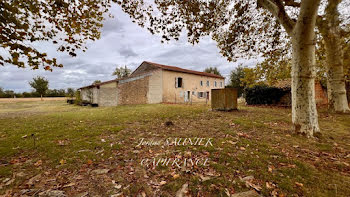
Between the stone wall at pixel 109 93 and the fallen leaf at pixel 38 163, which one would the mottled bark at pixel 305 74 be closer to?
the fallen leaf at pixel 38 163

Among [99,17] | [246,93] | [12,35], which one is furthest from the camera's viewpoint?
[246,93]

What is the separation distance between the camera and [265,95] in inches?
607

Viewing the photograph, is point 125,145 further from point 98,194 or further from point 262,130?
point 262,130

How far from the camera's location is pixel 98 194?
1929mm

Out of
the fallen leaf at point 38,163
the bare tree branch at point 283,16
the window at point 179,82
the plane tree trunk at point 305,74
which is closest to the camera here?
the fallen leaf at point 38,163

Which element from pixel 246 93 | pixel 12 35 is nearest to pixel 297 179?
pixel 12 35

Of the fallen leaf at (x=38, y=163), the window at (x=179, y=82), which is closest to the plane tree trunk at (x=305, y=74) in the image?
the fallen leaf at (x=38, y=163)

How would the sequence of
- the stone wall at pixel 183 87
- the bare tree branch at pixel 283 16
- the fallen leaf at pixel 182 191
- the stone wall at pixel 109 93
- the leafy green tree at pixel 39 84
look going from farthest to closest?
1. the leafy green tree at pixel 39 84
2. the stone wall at pixel 109 93
3. the stone wall at pixel 183 87
4. the bare tree branch at pixel 283 16
5. the fallen leaf at pixel 182 191

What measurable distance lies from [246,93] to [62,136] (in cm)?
1800

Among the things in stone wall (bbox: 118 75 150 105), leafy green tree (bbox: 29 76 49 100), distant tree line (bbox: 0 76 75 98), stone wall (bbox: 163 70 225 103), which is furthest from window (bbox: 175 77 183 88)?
leafy green tree (bbox: 29 76 49 100)

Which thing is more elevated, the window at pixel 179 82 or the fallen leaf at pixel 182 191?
the window at pixel 179 82

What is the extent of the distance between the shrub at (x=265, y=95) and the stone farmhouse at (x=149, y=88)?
5.54 m

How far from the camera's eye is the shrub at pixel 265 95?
14753mm

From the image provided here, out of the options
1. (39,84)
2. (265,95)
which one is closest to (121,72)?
(39,84)
